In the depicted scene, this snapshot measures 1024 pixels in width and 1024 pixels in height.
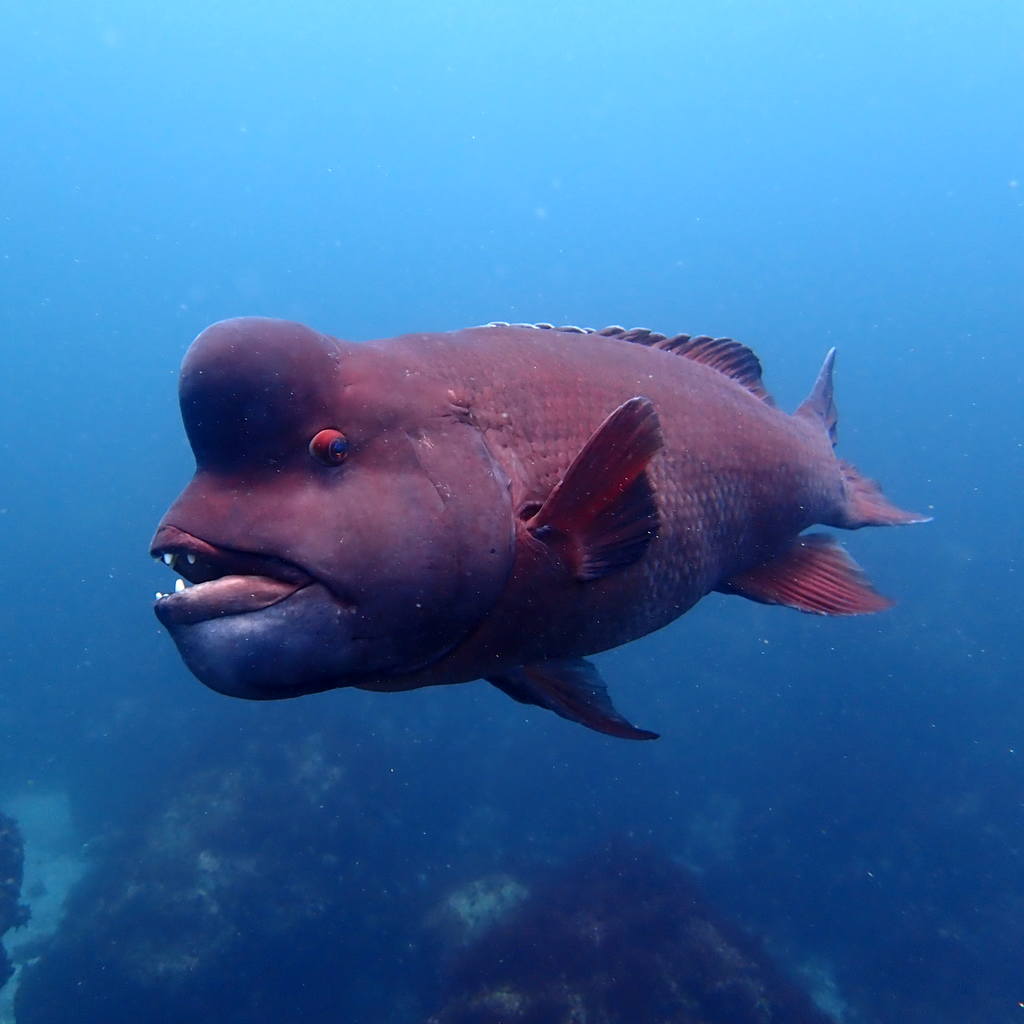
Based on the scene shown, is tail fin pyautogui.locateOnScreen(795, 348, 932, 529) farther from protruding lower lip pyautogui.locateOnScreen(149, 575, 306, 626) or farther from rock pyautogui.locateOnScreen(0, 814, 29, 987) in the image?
rock pyautogui.locateOnScreen(0, 814, 29, 987)

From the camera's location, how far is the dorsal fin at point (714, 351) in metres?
Answer: 3.52

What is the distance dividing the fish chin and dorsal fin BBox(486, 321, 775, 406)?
6.92ft

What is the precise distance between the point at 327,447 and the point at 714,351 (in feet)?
8.43

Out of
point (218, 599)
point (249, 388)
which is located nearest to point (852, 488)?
point (249, 388)

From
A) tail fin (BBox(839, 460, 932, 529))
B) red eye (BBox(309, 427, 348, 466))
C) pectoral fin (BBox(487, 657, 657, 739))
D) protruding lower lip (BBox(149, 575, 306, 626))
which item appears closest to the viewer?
protruding lower lip (BBox(149, 575, 306, 626))

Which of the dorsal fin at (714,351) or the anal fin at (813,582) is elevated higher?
the dorsal fin at (714,351)

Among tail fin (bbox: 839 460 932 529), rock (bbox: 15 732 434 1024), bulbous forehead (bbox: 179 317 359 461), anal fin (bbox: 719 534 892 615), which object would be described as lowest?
rock (bbox: 15 732 434 1024)

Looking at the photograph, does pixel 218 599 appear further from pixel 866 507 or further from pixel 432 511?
pixel 866 507

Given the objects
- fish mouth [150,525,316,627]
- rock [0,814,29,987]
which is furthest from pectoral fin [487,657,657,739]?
rock [0,814,29,987]

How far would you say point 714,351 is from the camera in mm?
3852

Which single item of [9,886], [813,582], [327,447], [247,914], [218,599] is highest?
[327,447]

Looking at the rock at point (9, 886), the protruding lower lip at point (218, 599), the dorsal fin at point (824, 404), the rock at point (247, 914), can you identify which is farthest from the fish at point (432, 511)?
the rock at point (9, 886)

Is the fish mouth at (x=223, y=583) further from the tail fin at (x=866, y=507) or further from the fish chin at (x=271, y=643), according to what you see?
the tail fin at (x=866, y=507)

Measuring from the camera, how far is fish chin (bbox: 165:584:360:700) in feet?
5.97
